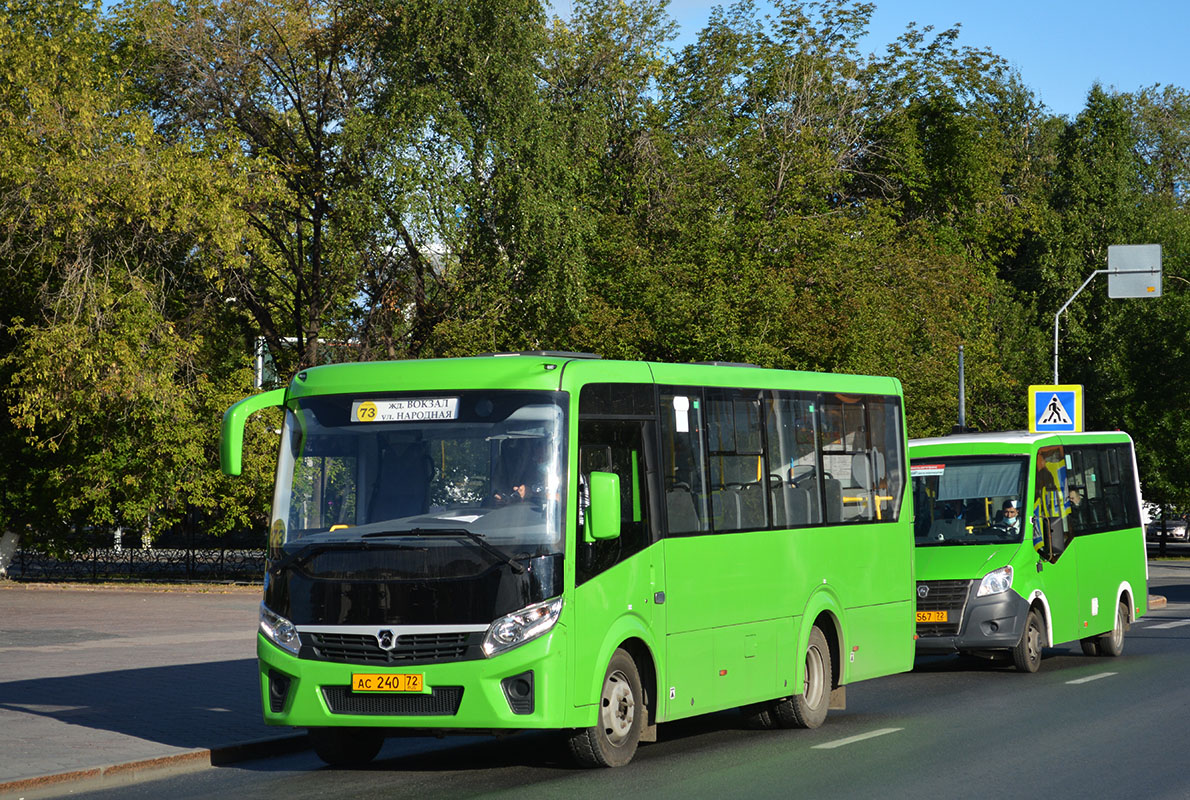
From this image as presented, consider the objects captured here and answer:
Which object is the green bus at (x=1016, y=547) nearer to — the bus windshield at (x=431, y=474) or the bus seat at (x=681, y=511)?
the bus seat at (x=681, y=511)

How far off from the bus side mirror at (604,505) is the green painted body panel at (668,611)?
9.4 inches

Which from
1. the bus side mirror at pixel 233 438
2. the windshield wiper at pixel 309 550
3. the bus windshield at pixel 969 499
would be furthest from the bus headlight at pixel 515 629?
the bus windshield at pixel 969 499

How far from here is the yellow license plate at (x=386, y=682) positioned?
10070 mm

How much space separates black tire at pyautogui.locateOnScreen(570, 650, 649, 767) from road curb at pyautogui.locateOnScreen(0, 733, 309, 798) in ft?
Answer: 8.83

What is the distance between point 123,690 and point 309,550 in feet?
18.4

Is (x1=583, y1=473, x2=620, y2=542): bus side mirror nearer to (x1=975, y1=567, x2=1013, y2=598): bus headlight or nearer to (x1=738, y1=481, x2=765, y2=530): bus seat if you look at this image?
(x1=738, y1=481, x2=765, y2=530): bus seat

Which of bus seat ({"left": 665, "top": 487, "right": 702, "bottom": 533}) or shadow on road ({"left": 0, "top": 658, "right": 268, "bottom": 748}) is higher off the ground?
bus seat ({"left": 665, "top": 487, "right": 702, "bottom": 533})

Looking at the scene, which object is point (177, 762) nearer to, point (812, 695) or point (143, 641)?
point (812, 695)

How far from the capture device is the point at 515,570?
33.0 ft

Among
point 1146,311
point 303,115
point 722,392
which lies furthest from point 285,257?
point 1146,311

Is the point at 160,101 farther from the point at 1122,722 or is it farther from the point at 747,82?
the point at 1122,722

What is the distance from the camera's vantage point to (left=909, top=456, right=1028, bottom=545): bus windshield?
1842 centimetres

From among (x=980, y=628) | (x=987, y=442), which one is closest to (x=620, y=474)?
(x=980, y=628)

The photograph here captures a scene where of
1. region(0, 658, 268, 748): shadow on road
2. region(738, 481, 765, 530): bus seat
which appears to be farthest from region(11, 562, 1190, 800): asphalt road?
region(738, 481, 765, 530): bus seat
